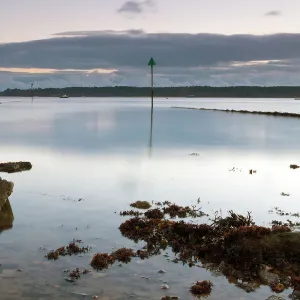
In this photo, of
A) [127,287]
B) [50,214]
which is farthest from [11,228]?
[127,287]

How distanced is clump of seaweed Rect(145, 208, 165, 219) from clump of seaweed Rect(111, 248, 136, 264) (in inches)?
179

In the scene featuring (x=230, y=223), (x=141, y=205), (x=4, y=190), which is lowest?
(x=141, y=205)

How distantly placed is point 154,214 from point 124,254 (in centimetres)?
532

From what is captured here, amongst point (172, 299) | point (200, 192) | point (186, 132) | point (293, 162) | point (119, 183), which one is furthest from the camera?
point (186, 132)

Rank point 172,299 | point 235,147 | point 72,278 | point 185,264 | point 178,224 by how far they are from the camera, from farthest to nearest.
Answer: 1. point 235,147
2. point 178,224
3. point 185,264
4. point 72,278
5. point 172,299

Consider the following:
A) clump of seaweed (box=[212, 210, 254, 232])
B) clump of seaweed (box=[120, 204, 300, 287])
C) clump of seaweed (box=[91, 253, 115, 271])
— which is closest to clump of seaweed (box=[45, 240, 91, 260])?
clump of seaweed (box=[91, 253, 115, 271])

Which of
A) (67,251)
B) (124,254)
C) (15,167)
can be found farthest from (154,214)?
(15,167)

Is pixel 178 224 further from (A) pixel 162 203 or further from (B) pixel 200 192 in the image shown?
(B) pixel 200 192

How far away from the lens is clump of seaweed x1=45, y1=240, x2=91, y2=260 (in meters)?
14.7

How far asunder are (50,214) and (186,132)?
56.5 metres

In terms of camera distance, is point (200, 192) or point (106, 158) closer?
point (200, 192)

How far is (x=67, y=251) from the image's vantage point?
15.2 m

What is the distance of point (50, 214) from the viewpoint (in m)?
20.2

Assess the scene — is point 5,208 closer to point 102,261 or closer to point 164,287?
point 102,261
